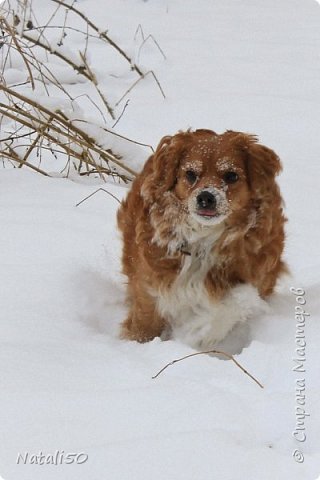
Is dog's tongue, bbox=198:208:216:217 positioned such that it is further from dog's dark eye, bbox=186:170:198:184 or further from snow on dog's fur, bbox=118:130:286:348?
dog's dark eye, bbox=186:170:198:184

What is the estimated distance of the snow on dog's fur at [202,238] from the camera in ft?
10.7

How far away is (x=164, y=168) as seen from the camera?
3.36 metres

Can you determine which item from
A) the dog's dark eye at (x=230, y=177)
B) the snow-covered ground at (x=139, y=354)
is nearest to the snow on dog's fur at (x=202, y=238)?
the dog's dark eye at (x=230, y=177)

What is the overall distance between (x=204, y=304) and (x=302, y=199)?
1.72m

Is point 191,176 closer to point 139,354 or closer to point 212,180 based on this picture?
point 212,180

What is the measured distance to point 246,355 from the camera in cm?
312

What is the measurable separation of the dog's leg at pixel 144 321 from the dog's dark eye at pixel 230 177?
73 cm

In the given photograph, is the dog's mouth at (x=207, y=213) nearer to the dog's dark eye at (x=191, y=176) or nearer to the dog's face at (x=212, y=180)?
the dog's face at (x=212, y=180)

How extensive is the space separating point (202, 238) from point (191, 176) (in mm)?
331

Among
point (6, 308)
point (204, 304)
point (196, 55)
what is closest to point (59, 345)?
point (6, 308)

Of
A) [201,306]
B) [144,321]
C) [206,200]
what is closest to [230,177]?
[206,200]

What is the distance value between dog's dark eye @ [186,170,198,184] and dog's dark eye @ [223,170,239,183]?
0.44 feet

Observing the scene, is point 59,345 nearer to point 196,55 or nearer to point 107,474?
point 107,474

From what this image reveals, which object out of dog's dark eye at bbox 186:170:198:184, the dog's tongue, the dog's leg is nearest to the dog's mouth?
the dog's tongue
